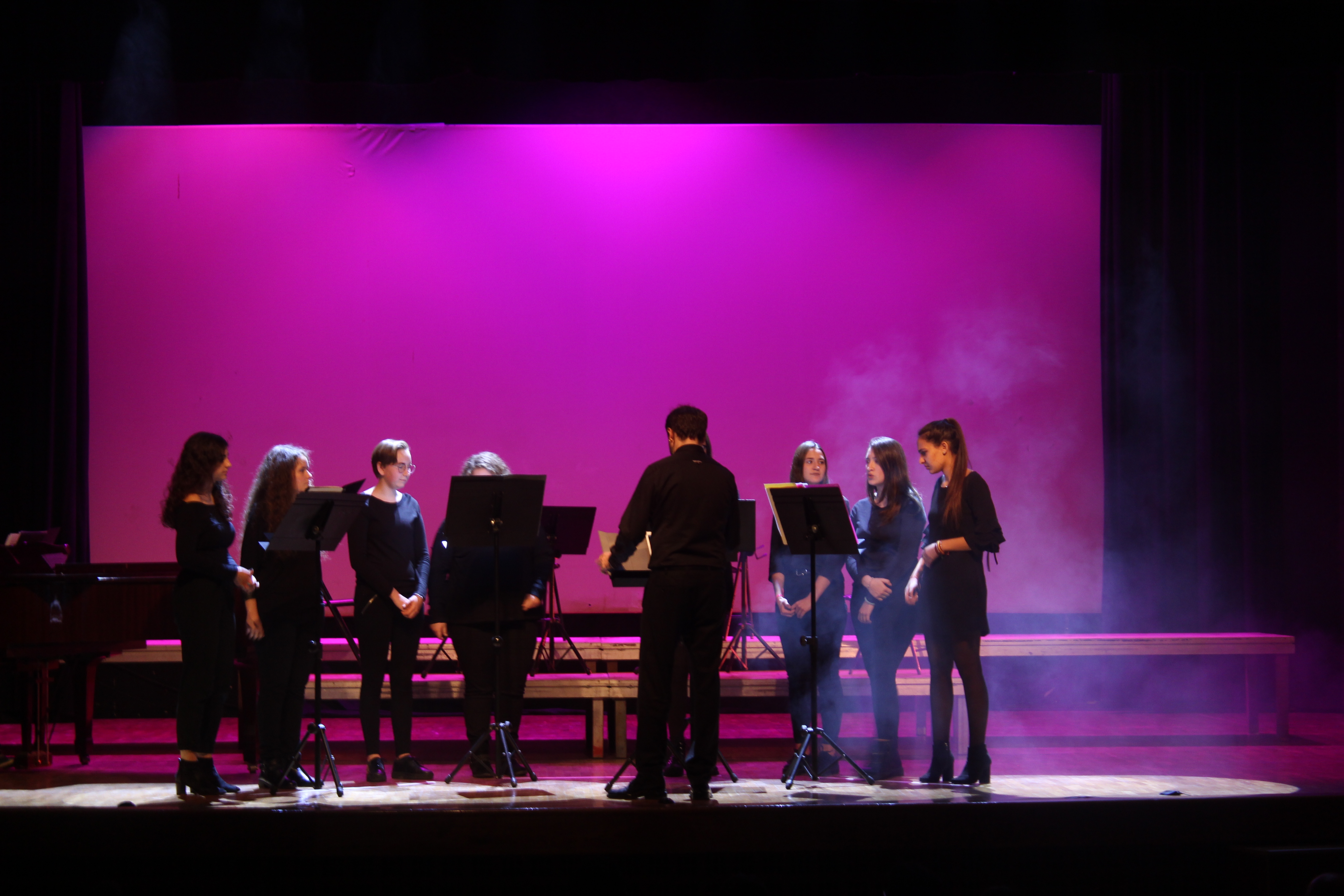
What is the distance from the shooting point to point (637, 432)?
7336 mm

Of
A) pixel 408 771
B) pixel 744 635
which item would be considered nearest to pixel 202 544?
pixel 408 771

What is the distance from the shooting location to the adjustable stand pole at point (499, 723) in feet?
14.6

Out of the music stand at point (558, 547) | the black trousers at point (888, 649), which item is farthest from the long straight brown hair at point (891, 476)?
the music stand at point (558, 547)

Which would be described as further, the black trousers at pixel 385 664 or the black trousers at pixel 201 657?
the black trousers at pixel 385 664

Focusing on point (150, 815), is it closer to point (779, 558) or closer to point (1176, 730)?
point (779, 558)

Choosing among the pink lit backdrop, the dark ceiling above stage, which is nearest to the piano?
the pink lit backdrop

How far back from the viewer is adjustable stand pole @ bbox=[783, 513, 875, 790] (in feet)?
14.3

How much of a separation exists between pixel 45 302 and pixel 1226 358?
819 centimetres

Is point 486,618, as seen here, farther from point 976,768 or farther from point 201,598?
point 976,768

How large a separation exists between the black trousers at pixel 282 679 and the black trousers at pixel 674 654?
4.98 ft

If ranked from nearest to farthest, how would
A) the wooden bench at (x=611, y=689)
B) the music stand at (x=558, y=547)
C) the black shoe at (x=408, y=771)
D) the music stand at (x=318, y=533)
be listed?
the music stand at (x=318, y=533) < the black shoe at (x=408, y=771) < the music stand at (x=558, y=547) < the wooden bench at (x=611, y=689)

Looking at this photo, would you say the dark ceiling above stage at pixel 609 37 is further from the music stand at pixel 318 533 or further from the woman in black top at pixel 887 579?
the music stand at pixel 318 533

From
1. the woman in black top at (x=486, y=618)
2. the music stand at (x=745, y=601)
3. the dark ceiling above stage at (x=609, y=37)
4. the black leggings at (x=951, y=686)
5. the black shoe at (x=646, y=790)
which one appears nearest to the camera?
the black shoe at (x=646, y=790)

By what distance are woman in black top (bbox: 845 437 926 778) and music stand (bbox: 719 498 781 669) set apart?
0.49 m
